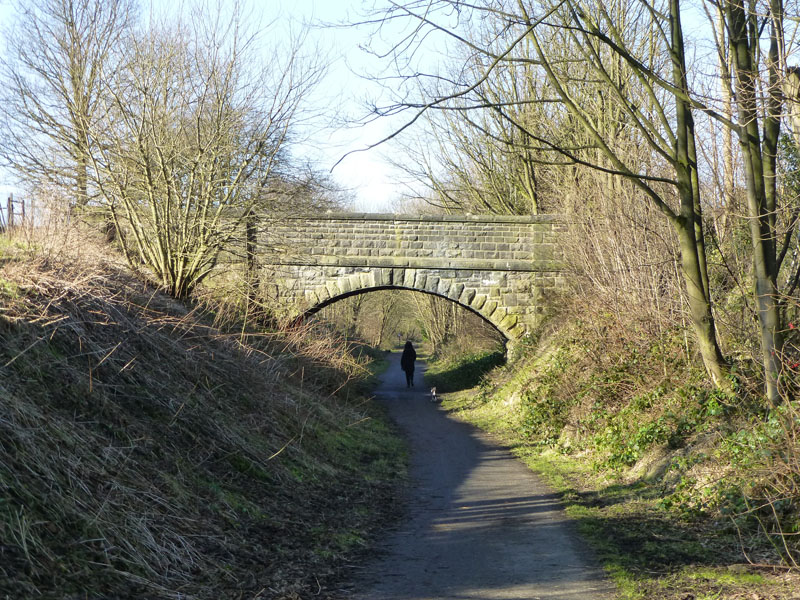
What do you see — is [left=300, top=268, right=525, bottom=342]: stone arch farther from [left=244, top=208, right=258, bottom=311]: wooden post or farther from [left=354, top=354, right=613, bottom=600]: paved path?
[left=354, top=354, right=613, bottom=600]: paved path

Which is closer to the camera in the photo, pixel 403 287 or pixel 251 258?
pixel 251 258

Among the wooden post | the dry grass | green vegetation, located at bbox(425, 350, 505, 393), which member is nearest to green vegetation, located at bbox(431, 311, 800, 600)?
the dry grass

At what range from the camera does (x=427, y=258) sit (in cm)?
1844

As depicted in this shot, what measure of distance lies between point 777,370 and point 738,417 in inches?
45.5

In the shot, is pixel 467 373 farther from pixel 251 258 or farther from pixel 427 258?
pixel 251 258

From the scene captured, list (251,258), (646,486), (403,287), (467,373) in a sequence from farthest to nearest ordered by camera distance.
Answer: (467,373), (403,287), (251,258), (646,486)

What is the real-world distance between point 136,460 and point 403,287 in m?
13.2

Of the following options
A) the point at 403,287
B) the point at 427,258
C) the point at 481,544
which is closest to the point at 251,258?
the point at 403,287

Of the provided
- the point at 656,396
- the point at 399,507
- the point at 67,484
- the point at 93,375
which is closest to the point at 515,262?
the point at 656,396

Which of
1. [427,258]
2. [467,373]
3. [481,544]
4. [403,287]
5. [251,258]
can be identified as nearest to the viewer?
[481,544]

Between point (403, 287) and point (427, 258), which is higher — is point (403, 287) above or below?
below

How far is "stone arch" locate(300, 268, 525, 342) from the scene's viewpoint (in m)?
18.5

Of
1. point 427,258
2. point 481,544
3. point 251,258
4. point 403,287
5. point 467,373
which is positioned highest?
point 427,258

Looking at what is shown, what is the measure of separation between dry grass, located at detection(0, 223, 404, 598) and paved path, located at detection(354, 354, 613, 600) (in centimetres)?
53
